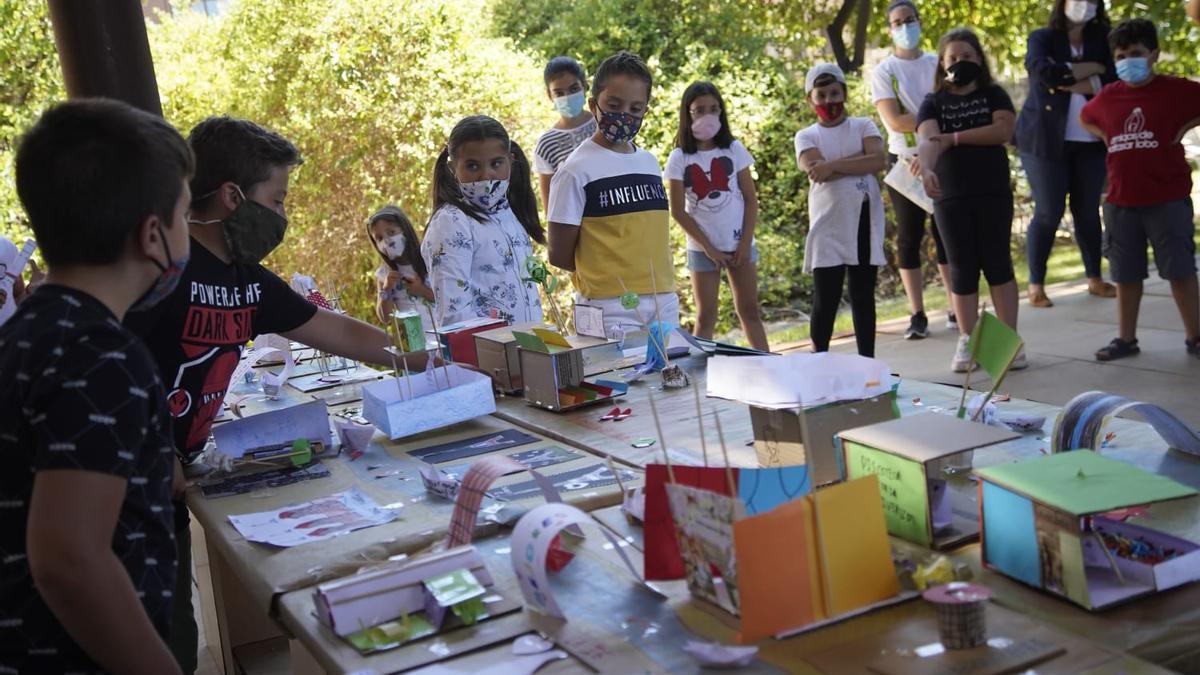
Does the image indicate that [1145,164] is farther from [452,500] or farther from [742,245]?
[452,500]

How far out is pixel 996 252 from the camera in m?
4.79

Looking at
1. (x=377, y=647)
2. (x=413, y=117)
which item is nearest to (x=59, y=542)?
(x=377, y=647)

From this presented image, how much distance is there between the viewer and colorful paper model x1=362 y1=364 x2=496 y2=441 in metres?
2.60

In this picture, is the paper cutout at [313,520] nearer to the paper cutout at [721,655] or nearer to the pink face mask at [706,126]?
the paper cutout at [721,655]

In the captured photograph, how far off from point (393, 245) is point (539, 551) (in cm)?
300

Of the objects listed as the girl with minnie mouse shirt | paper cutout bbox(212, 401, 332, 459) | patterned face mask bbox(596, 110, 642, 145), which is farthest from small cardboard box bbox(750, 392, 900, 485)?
the girl with minnie mouse shirt

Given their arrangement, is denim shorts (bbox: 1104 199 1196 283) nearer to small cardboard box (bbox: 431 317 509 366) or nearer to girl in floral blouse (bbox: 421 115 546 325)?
girl in floral blouse (bbox: 421 115 546 325)

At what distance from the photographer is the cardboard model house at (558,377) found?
276 centimetres

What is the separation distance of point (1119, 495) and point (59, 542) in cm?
125

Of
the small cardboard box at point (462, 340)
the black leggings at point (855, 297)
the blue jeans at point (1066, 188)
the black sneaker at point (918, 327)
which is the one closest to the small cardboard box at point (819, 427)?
the small cardboard box at point (462, 340)

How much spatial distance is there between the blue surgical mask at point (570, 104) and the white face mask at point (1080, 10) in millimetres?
2602

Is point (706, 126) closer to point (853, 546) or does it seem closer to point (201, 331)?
point (201, 331)

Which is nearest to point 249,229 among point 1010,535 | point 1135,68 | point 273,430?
point 273,430

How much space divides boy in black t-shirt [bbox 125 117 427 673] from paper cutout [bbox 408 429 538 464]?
46 centimetres
